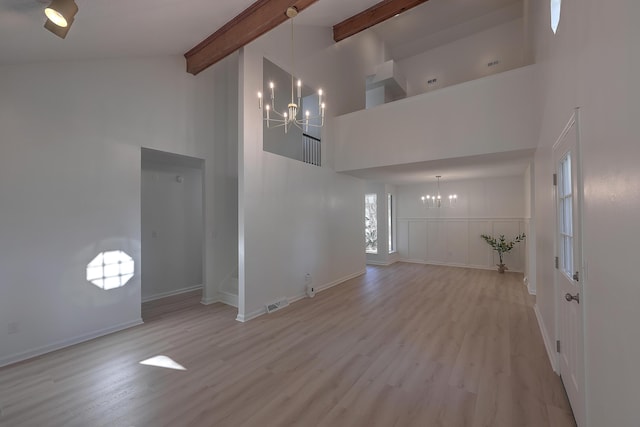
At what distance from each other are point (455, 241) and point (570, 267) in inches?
231

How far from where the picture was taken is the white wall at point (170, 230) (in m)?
4.91

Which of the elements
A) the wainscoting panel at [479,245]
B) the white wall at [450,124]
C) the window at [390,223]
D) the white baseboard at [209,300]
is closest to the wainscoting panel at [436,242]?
the wainscoting panel at [479,245]

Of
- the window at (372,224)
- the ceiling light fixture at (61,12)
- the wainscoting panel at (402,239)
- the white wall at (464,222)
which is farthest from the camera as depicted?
the wainscoting panel at (402,239)

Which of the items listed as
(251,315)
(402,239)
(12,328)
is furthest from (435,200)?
(12,328)

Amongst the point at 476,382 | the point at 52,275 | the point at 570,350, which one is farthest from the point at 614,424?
the point at 52,275

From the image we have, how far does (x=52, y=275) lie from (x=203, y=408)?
250 centimetres

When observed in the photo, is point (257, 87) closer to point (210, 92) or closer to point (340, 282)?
point (210, 92)

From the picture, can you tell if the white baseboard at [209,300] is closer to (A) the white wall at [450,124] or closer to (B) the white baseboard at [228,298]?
(B) the white baseboard at [228,298]

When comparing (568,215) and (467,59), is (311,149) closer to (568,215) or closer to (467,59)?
(568,215)

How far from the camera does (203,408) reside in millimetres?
2084

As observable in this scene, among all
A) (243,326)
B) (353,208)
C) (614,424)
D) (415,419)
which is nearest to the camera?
(614,424)

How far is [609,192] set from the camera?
4.11ft

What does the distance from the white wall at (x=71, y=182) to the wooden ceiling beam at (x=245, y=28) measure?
2.22ft

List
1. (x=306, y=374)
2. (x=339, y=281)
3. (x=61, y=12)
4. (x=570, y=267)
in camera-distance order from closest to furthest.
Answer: (x=61, y=12) → (x=570, y=267) → (x=306, y=374) → (x=339, y=281)
